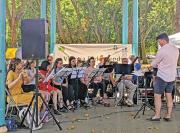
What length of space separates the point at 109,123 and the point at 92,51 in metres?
8.73

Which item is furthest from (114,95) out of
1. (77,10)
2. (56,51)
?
(77,10)

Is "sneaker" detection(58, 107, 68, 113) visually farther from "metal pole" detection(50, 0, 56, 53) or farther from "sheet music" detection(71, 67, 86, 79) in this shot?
"metal pole" detection(50, 0, 56, 53)

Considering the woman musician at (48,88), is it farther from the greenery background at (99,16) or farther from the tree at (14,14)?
the greenery background at (99,16)

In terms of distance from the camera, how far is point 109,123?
10.6 m

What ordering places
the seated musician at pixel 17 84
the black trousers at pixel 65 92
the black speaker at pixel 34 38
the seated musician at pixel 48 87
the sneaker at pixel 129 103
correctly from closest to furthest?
the black speaker at pixel 34 38
the seated musician at pixel 17 84
the seated musician at pixel 48 87
the black trousers at pixel 65 92
the sneaker at pixel 129 103

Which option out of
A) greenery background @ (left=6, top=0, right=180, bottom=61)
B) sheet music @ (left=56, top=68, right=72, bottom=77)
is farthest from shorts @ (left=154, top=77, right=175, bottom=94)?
greenery background @ (left=6, top=0, right=180, bottom=61)

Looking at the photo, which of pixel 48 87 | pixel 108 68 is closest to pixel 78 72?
pixel 48 87

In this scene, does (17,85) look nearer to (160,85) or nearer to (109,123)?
(109,123)

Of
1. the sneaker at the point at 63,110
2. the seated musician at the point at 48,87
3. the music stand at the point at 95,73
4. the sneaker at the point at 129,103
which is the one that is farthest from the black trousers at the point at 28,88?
the sneaker at the point at 129,103

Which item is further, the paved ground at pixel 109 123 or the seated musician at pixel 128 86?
the seated musician at pixel 128 86

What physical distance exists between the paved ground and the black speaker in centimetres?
158

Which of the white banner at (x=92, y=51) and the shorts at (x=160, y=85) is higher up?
the white banner at (x=92, y=51)

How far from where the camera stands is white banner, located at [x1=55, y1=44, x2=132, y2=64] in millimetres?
18594

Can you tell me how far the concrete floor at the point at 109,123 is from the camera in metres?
9.66
